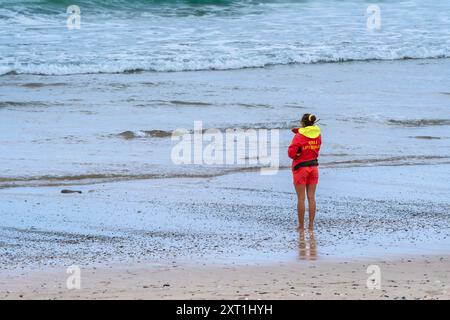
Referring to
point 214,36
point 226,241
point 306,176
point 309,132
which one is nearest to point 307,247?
point 226,241

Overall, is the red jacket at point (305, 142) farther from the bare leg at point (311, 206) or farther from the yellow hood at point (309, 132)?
the bare leg at point (311, 206)

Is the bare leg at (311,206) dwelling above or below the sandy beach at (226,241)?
above

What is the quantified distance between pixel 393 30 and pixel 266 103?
1336cm

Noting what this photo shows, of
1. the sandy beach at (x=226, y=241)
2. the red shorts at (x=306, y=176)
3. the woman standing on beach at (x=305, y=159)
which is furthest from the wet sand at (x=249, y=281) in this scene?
the red shorts at (x=306, y=176)

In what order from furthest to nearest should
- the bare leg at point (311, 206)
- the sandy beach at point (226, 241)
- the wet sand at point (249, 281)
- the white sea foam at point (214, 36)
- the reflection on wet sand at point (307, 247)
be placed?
the white sea foam at point (214, 36), the bare leg at point (311, 206), the reflection on wet sand at point (307, 247), the sandy beach at point (226, 241), the wet sand at point (249, 281)

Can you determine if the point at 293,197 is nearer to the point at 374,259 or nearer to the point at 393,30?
the point at 374,259

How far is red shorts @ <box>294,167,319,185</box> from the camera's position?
10102 mm

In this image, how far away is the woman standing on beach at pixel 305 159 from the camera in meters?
9.90

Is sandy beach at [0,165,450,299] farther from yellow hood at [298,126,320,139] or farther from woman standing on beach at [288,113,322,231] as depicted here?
yellow hood at [298,126,320,139]

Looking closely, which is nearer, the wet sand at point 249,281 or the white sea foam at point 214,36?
the wet sand at point 249,281

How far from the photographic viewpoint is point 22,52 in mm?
24859

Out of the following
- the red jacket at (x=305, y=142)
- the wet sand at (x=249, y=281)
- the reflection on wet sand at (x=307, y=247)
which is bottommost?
the reflection on wet sand at (x=307, y=247)

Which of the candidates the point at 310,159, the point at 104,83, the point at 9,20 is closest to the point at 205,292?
the point at 310,159

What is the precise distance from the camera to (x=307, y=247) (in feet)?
29.9
